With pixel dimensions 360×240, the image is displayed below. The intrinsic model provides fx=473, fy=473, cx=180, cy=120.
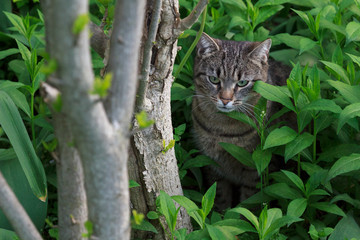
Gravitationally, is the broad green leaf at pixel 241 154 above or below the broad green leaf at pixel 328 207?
above

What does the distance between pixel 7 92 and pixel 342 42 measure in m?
2.09

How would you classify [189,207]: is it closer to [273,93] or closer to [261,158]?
[261,158]

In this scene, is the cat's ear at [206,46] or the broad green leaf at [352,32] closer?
the broad green leaf at [352,32]

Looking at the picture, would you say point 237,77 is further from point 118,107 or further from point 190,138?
point 118,107

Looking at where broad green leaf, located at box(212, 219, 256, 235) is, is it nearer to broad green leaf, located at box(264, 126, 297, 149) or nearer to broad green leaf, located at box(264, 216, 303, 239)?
broad green leaf, located at box(264, 216, 303, 239)

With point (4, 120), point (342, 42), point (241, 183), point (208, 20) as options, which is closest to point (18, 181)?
point (4, 120)

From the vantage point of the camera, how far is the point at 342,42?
3.09m

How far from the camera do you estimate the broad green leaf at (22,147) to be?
226 centimetres

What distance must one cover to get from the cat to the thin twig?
92cm

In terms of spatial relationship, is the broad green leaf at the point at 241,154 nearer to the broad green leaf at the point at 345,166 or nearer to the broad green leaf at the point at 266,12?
the broad green leaf at the point at 345,166

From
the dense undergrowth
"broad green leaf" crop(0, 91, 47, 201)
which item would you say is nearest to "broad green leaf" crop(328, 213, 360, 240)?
the dense undergrowth

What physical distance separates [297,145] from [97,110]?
1380 mm

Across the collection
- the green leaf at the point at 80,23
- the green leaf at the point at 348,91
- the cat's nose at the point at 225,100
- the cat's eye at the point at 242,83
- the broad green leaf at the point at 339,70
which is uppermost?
the green leaf at the point at 80,23

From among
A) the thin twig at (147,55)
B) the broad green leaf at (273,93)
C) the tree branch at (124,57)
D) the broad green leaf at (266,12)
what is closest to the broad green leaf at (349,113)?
the broad green leaf at (273,93)
